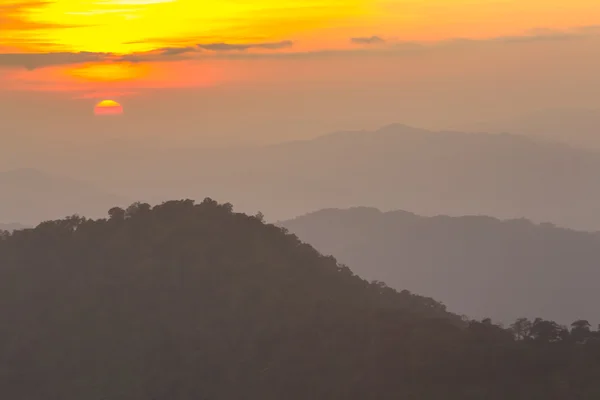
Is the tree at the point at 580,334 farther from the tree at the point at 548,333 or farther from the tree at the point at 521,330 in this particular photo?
the tree at the point at 521,330

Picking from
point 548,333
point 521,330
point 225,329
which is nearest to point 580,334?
point 548,333

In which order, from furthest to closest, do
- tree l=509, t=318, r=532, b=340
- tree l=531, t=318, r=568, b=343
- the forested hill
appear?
tree l=509, t=318, r=532, b=340 → tree l=531, t=318, r=568, b=343 → the forested hill

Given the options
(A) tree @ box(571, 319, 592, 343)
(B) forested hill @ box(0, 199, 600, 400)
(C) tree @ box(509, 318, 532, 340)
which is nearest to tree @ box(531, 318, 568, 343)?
(B) forested hill @ box(0, 199, 600, 400)

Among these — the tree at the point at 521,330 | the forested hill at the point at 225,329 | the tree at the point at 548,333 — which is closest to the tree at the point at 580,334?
the forested hill at the point at 225,329

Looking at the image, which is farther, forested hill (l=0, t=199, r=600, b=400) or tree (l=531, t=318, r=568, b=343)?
tree (l=531, t=318, r=568, b=343)

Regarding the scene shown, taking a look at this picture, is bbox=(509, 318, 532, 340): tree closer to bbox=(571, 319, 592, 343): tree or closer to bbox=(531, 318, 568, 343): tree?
bbox=(531, 318, 568, 343): tree

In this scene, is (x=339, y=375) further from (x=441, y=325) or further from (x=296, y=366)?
(x=441, y=325)

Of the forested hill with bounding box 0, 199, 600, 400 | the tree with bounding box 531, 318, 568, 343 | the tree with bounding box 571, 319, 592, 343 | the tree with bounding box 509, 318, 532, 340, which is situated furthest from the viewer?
the tree with bounding box 509, 318, 532, 340

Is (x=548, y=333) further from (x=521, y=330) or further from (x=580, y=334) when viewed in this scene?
(x=521, y=330)

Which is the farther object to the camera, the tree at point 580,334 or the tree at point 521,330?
the tree at point 521,330
